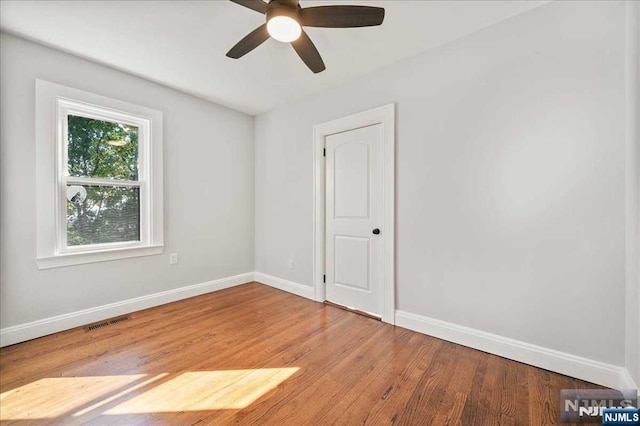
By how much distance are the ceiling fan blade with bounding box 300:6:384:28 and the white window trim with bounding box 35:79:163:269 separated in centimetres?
239

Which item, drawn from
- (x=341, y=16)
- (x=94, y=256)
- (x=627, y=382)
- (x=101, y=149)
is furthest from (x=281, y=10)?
(x=627, y=382)

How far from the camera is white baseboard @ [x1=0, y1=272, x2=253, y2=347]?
226 cm

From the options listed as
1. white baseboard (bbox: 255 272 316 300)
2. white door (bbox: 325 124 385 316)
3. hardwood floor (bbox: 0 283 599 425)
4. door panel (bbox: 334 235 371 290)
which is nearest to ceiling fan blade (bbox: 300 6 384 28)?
white door (bbox: 325 124 385 316)

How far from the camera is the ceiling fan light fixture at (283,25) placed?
60.7 inches

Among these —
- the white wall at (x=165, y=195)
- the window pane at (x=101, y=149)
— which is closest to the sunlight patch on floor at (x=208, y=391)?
the white wall at (x=165, y=195)

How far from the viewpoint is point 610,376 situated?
5.54 ft

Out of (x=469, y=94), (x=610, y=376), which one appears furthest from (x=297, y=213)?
(x=610, y=376)

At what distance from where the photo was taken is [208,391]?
1694 millimetres

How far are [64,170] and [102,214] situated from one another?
524 mm

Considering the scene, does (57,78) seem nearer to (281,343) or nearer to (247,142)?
(247,142)

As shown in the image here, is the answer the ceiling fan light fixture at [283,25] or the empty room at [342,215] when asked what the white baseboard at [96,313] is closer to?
the empty room at [342,215]

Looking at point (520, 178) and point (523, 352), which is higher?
point (520, 178)

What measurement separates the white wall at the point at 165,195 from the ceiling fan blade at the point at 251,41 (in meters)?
1.80

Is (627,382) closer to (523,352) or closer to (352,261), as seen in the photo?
(523,352)
